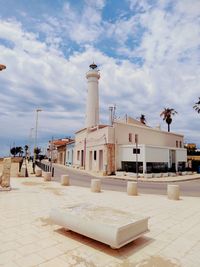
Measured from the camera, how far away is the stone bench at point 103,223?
15.6ft

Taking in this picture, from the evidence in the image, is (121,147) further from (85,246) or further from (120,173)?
(85,246)

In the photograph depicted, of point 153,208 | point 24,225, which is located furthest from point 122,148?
point 24,225

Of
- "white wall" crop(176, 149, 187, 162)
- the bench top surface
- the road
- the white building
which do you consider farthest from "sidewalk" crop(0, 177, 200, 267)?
"white wall" crop(176, 149, 187, 162)

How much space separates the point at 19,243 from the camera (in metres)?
5.18

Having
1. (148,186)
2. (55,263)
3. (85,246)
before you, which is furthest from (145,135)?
(55,263)

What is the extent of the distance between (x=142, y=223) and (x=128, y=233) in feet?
2.18

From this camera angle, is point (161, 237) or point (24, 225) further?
point (24, 225)

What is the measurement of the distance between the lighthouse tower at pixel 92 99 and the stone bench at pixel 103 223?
37.3m

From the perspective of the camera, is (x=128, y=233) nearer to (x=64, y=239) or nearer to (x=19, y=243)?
(x=64, y=239)

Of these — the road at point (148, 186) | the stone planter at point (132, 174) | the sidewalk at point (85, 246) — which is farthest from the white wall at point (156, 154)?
the sidewalk at point (85, 246)

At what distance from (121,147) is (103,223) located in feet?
90.0

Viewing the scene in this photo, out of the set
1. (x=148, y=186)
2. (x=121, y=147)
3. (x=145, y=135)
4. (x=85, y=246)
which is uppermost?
(x=145, y=135)

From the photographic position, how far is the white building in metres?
29.8

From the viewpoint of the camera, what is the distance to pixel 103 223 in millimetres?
5016
